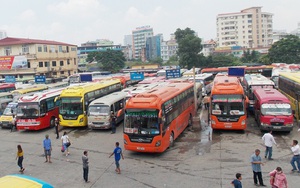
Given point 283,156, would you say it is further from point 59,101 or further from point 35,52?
point 35,52

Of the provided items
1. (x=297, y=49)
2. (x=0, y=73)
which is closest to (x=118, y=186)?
(x=0, y=73)

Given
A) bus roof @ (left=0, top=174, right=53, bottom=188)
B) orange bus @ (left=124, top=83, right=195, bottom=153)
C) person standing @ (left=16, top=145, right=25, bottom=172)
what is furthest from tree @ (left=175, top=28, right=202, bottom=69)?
bus roof @ (left=0, top=174, right=53, bottom=188)

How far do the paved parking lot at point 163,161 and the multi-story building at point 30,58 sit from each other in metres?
40.2

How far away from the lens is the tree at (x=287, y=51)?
6475 cm

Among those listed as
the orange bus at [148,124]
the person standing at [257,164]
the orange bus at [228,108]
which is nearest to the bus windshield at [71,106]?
the orange bus at [148,124]

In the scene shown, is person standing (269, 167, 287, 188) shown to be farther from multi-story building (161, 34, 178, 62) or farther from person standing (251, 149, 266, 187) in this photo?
multi-story building (161, 34, 178, 62)

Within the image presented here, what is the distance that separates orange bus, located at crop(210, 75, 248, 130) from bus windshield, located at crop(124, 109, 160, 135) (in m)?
5.34

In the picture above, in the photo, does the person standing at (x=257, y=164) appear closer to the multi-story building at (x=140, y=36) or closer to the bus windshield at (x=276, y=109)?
the bus windshield at (x=276, y=109)

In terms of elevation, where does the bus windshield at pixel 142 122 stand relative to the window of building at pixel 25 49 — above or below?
below

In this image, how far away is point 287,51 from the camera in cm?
6512

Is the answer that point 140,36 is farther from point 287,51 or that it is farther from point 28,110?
point 28,110

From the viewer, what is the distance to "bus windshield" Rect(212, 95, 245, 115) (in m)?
19.0

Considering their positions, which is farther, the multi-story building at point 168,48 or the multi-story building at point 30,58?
the multi-story building at point 168,48

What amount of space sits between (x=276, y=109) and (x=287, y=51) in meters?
51.3
